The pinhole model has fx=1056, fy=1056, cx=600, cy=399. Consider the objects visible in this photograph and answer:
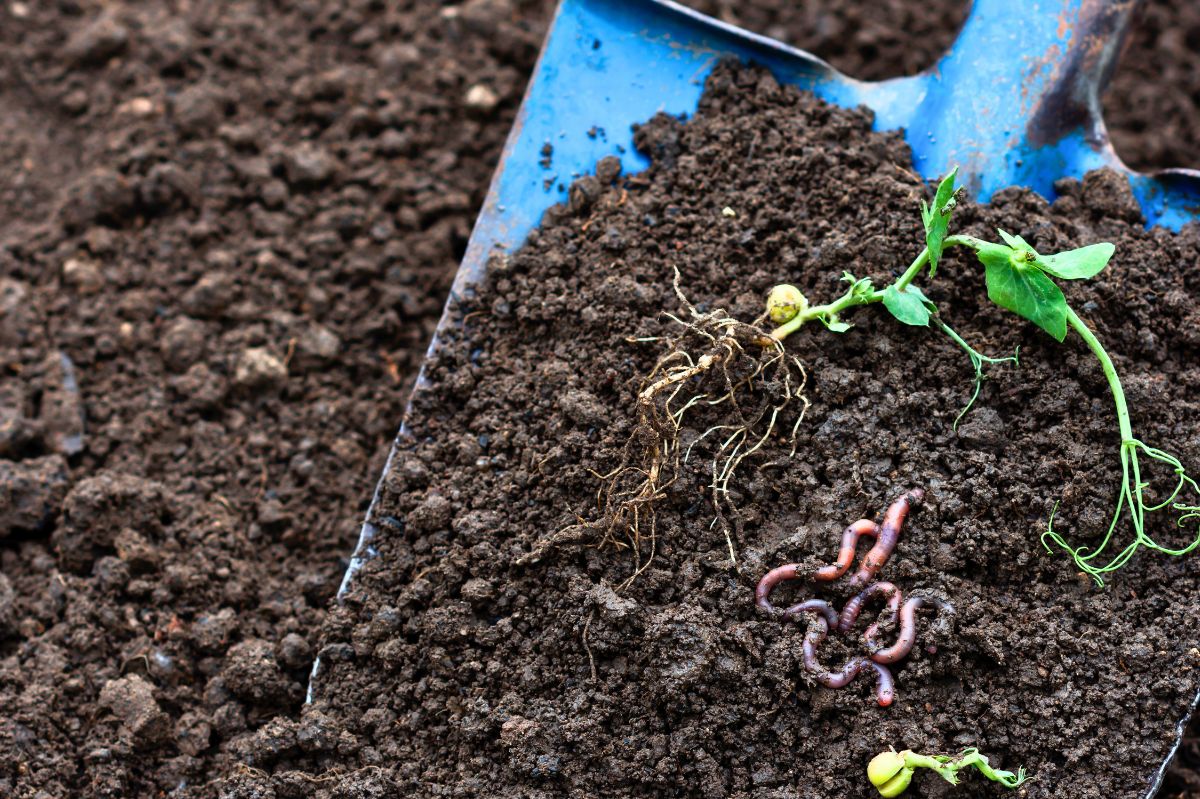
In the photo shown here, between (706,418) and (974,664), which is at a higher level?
(706,418)

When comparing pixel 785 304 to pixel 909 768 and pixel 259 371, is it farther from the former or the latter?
pixel 259 371

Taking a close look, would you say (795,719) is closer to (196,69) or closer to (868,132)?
(868,132)

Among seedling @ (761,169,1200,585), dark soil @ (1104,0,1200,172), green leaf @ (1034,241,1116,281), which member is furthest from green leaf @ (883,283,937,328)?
dark soil @ (1104,0,1200,172)

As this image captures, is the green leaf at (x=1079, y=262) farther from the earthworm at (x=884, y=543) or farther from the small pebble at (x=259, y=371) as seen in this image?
the small pebble at (x=259, y=371)

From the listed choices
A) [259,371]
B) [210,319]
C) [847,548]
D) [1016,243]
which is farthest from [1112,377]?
[210,319]

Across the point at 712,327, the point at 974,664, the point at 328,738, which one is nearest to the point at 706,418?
the point at 712,327

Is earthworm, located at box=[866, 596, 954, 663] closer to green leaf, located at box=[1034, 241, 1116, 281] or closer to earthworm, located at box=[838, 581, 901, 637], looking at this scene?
earthworm, located at box=[838, 581, 901, 637]
